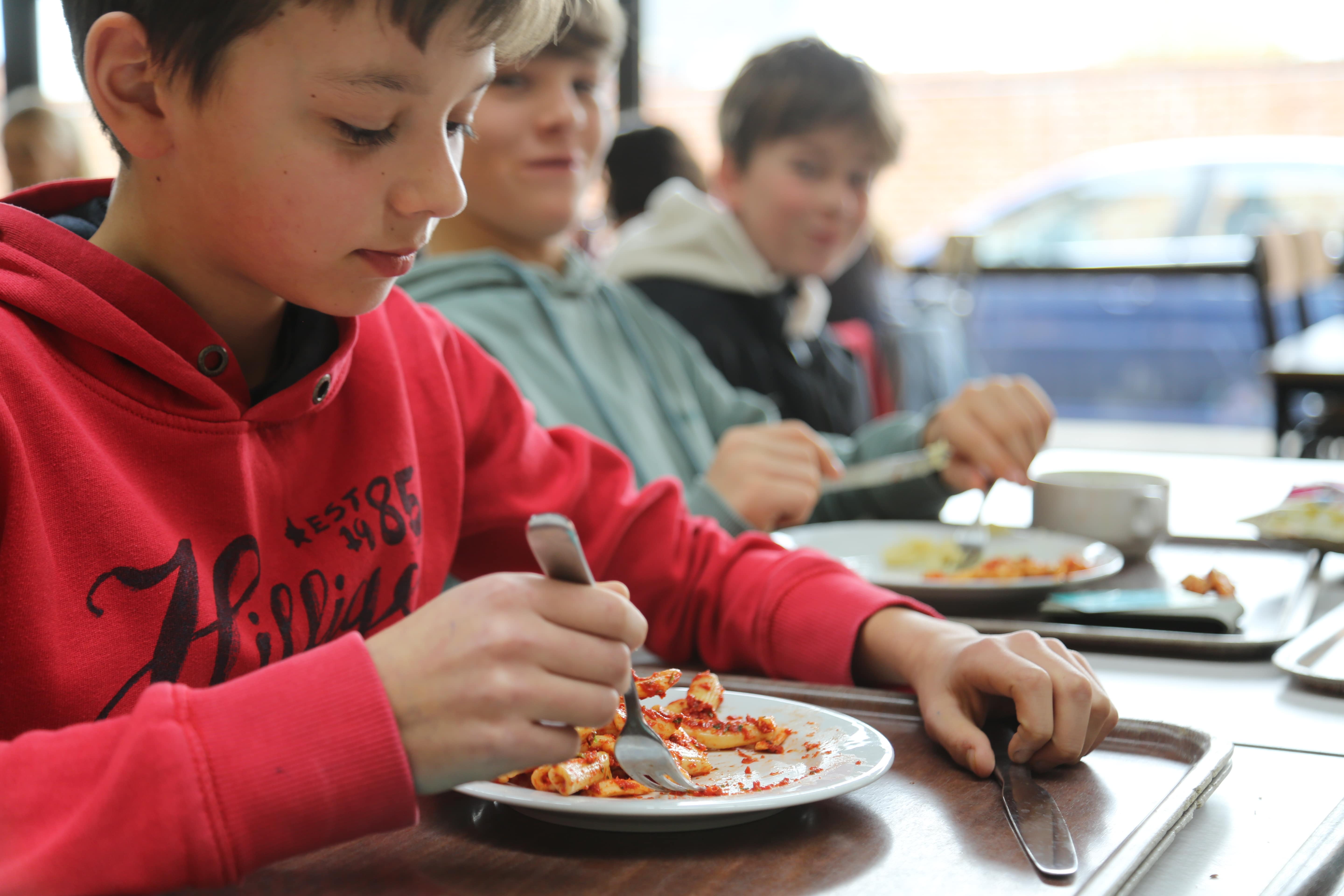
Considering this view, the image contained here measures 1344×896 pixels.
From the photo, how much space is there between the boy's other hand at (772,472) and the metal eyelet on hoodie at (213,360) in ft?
1.97

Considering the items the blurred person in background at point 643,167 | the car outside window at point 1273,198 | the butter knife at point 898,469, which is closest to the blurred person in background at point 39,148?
the blurred person in background at point 643,167

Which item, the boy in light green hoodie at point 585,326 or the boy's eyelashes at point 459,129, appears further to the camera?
the boy in light green hoodie at point 585,326

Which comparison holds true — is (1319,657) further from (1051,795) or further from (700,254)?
(700,254)

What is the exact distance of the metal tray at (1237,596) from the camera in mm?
904

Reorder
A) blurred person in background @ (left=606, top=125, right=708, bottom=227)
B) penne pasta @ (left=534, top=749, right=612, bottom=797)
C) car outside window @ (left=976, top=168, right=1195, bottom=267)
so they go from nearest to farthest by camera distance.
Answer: penne pasta @ (left=534, top=749, right=612, bottom=797), blurred person in background @ (left=606, top=125, right=708, bottom=227), car outside window @ (left=976, top=168, right=1195, bottom=267)

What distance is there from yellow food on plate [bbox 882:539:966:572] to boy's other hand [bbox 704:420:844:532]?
3.8 inches

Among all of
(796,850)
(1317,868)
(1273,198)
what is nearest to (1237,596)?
(1317,868)

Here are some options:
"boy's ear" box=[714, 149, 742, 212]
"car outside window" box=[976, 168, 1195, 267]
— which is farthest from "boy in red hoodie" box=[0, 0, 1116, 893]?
"car outside window" box=[976, 168, 1195, 267]

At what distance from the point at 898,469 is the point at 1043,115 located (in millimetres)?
5698

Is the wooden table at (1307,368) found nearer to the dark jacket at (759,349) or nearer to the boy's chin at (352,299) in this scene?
the dark jacket at (759,349)

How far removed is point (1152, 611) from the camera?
945 millimetres

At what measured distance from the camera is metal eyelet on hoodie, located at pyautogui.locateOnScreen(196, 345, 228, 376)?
0.69m

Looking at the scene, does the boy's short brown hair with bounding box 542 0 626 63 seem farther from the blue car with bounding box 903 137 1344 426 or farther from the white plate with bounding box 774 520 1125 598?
the blue car with bounding box 903 137 1344 426

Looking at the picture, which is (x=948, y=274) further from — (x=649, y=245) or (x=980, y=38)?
(x=980, y=38)
